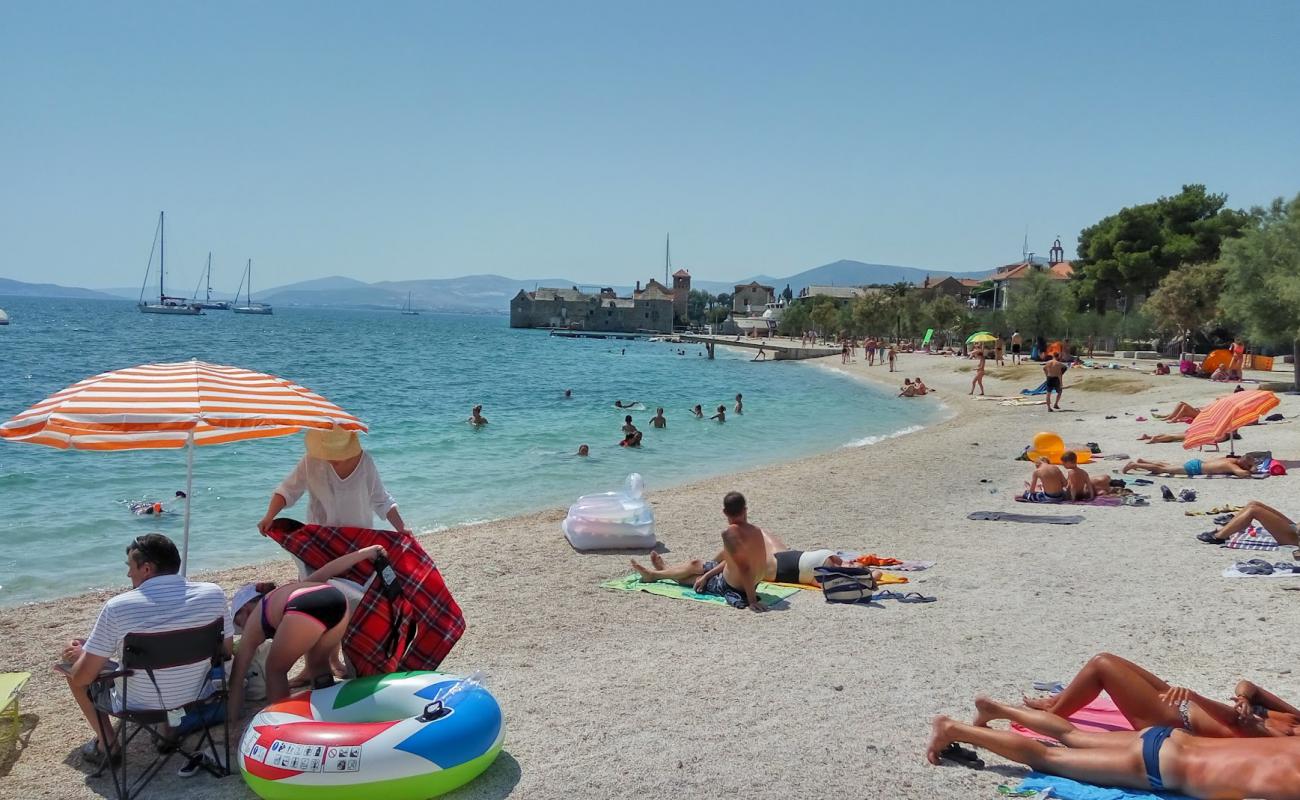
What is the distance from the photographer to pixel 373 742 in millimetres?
4105

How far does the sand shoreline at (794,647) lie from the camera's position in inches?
178

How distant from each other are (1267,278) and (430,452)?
21.7 meters

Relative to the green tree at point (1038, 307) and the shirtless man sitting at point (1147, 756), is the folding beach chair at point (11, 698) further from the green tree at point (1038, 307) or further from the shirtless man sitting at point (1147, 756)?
the green tree at point (1038, 307)

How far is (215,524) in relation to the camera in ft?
40.5

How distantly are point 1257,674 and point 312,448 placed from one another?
561cm

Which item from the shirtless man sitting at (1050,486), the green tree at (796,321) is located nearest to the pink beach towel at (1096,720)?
the shirtless man sitting at (1050,486)

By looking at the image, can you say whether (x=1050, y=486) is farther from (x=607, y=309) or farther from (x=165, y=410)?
(x=607, y=309)

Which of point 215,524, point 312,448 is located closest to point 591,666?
point 312,448

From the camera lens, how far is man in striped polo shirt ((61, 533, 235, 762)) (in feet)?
14.0

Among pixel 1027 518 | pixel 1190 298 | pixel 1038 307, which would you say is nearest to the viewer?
pixel 1027 518

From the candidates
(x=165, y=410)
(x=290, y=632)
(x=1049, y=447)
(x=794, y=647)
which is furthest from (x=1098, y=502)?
(x=165, y=410)

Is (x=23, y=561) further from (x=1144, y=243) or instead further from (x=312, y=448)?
(x=1144, y=243)

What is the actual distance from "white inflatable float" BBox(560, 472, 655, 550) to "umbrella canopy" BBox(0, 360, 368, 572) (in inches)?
168

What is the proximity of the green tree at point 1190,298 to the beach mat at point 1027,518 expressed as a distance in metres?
31.7
